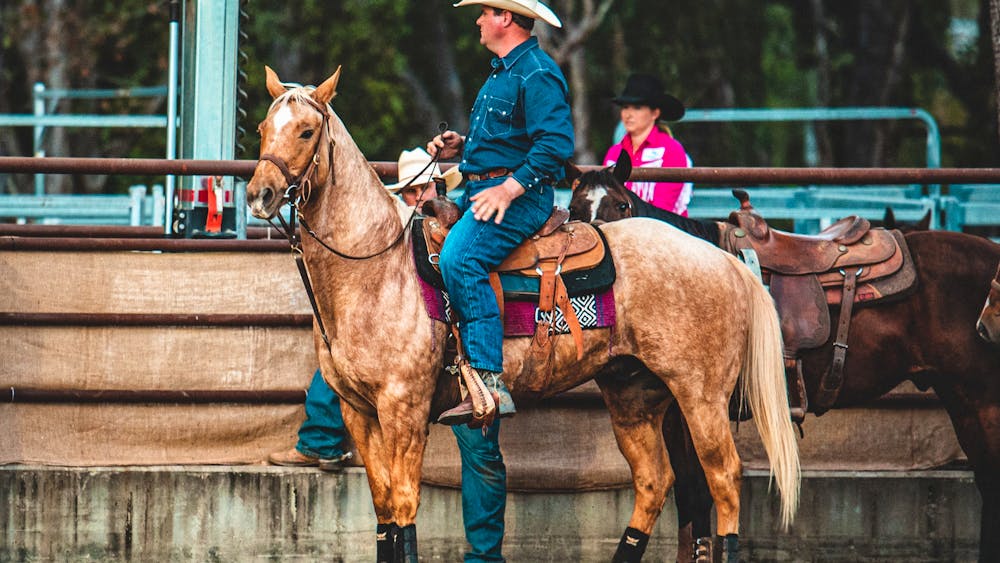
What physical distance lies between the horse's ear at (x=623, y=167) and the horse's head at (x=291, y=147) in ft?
5.54

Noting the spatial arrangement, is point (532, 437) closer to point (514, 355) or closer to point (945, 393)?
point (514, 355)

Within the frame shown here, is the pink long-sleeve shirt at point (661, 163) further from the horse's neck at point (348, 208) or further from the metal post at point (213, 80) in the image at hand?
the metal post at point (213, 80)

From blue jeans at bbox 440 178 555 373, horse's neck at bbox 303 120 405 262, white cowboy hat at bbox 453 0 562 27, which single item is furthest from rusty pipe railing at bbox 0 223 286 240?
white cowboy hat at bbox 453 0 562 27

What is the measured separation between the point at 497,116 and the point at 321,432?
2.24 meters

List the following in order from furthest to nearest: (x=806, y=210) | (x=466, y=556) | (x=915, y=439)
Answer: (x=806, y=210)
(x=915, y=439)
(x=466, y=556)

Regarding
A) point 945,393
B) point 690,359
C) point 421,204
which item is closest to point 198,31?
point 421,204

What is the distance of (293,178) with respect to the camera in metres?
5.19

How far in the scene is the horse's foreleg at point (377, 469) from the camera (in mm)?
5621

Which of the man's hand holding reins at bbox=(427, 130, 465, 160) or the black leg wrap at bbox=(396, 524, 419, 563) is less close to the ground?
the man's hand holding reins at bbox=(427, 130, 465, 160)

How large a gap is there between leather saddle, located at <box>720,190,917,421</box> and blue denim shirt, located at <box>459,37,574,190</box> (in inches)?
51.2

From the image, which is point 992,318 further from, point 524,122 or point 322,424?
point 322,424

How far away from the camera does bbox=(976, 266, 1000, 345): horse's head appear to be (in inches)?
241

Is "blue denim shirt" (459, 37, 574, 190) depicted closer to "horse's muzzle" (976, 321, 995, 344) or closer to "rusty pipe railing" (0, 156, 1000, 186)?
"rusty pipe railing" (0, 156, 1000, 186)

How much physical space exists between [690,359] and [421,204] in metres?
1.46
